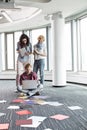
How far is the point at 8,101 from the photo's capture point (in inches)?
182

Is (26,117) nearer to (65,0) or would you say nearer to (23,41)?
(23,41)

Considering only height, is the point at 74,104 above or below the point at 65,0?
below

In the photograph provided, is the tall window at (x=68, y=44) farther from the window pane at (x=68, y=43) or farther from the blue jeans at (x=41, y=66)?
the blue jeans at (x=41, y=66)

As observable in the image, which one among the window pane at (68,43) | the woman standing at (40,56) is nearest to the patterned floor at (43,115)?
the woman standing at (40,56)

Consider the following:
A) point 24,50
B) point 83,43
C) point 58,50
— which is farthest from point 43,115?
point 83,43

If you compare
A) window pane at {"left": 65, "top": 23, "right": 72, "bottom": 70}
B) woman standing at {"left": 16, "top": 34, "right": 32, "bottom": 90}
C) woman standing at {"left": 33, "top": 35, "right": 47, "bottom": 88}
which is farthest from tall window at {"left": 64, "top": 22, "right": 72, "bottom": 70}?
woman standing at {"left": 16, "top": 34, "right": 32, "bottom": 90}

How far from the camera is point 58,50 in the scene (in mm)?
7164

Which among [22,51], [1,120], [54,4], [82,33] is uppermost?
[54,4]

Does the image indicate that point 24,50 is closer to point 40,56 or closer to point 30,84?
point 40,56

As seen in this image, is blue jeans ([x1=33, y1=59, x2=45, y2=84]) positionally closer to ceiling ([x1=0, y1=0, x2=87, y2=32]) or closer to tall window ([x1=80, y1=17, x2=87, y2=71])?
ceiling ([x1=0, y1=0, x2=87, y2=32])

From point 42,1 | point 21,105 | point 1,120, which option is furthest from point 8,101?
point 42,1

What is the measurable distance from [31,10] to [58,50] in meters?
1.54

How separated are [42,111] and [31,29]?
6.83 metres

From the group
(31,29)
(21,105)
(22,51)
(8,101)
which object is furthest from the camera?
(31,29)
